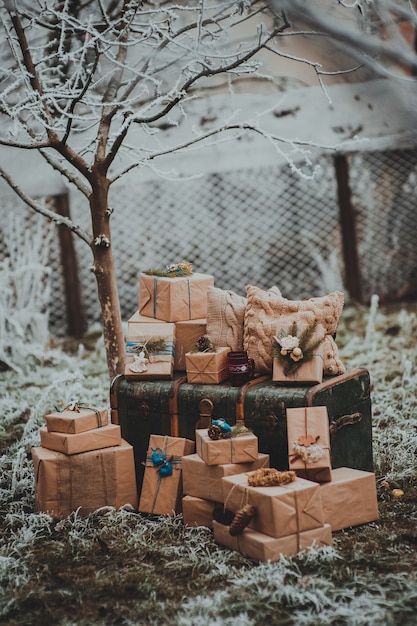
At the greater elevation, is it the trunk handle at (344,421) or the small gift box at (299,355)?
the small gift box at (299,355)

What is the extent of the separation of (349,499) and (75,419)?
1.39 metres

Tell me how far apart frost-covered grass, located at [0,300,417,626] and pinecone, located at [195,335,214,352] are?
2.63ft

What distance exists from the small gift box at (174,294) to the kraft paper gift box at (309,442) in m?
0.98

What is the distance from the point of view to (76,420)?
12.7 ft

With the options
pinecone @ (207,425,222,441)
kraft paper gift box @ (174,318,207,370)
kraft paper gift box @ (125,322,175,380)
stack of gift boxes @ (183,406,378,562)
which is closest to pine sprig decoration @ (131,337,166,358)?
kraft paper gift box @ (125,322,175,380)

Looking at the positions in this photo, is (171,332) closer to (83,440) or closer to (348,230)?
(83,440)

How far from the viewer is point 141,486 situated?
4148mm

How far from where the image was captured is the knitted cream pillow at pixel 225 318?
4.14 meters

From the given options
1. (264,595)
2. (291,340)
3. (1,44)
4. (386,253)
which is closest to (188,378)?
(291,340)

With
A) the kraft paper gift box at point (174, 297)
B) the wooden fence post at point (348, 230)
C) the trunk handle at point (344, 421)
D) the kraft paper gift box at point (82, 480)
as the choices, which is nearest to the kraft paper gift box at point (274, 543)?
the trunk handle at point (344, 421)

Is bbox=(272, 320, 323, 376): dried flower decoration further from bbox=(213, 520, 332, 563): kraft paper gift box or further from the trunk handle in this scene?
bbox=(213, 520, 332, 563): kraft paper gift box

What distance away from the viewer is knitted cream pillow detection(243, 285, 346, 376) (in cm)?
393

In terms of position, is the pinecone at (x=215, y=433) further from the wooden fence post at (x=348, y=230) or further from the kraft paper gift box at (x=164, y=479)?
the wooden fence post at (x=348, y=230)

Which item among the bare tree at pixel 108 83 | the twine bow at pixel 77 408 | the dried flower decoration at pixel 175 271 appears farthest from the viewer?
the dried flower decoration at pixel 175 271
